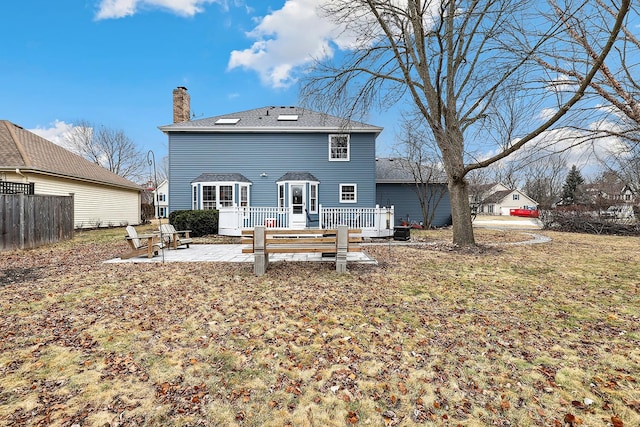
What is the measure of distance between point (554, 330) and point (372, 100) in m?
9.93

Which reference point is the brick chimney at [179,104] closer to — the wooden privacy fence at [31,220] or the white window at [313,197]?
the wooden privacy fence at [31,220]

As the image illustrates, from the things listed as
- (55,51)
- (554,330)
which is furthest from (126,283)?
(55,51)

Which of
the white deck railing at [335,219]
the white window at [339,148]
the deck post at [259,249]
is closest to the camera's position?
the deck post at [259,249]

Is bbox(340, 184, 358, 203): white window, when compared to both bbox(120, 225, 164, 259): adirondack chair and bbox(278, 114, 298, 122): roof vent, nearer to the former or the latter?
bbox(278, 114, 298, 122): roof vent

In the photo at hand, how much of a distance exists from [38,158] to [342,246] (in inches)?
744

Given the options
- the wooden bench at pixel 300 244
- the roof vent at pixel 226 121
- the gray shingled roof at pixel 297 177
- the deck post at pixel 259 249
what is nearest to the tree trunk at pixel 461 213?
the wooden bench at pixel 300 244

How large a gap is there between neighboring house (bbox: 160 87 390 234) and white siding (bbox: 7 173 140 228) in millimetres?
5897

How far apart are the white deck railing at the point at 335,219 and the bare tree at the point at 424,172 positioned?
23.6 ft

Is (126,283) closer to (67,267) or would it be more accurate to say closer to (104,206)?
(67,267)

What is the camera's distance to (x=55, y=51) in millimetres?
19500

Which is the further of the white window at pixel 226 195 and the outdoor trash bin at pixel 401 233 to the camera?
the white window at pixel 226 195

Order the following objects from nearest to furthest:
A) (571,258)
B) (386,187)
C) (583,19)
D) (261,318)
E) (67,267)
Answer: (261,318) < (583,19) < (67,267) < (571,258) < (386,187)

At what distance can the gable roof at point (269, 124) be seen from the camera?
16750mm

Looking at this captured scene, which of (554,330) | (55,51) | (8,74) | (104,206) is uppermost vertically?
(55,51)
